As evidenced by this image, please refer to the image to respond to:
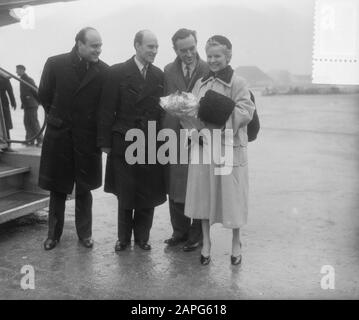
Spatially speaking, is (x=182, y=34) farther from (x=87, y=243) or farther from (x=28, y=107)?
(x=28, y=107)

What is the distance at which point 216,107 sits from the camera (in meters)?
3.73

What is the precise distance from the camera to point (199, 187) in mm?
4043

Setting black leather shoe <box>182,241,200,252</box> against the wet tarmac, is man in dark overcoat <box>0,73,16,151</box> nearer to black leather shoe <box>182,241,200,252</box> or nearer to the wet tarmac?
the wet tarmac

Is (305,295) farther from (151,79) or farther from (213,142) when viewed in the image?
(151,79)

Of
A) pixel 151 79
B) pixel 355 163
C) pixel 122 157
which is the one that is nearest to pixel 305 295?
pixel 122 157

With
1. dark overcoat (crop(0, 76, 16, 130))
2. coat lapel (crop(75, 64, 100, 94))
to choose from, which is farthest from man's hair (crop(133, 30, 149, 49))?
dark overcoat (crop(0, 76, 16, 130))

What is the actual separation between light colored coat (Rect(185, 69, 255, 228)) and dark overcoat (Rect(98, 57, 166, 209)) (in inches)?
16.9

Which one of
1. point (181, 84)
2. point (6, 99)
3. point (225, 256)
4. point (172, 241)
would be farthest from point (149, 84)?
point (6, 99)

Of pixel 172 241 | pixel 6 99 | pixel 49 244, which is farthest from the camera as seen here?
pixel 6 99

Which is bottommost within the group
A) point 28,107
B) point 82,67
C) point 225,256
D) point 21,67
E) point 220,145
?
point 225,256

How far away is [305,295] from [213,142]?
1.32 m

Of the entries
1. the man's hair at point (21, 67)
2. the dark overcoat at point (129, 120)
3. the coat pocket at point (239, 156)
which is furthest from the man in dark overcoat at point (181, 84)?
the man's hair at point (21, 67)

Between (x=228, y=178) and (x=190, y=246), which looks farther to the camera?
(x=190, y=246)

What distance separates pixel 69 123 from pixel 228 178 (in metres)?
1.43
